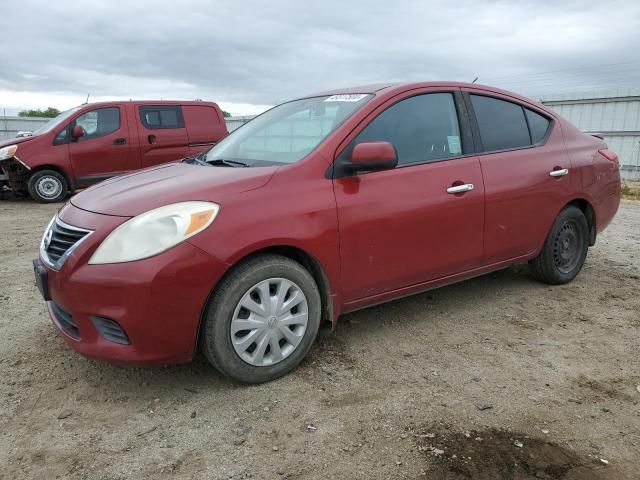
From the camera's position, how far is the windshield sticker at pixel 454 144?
11.8 ft

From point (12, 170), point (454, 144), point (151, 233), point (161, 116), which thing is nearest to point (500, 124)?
point (454, 144)

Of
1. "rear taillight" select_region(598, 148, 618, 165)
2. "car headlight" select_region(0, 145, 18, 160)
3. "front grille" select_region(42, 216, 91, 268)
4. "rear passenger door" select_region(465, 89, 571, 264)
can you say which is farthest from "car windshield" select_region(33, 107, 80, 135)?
"rear taillight" select_region(598, 148, 618, 165)

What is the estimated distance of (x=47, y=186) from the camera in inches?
369

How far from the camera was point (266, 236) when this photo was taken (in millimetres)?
2721

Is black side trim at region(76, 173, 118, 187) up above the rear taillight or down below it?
below

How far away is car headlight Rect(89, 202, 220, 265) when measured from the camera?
2529 mm

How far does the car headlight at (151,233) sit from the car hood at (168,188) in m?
0.07

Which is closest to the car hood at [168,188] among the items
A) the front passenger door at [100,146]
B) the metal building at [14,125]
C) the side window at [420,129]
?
the side window at [420,129]

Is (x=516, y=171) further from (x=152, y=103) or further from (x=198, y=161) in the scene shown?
(x=152, y=103)

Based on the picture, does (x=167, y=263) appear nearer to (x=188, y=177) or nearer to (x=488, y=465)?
(x=188, y=177)

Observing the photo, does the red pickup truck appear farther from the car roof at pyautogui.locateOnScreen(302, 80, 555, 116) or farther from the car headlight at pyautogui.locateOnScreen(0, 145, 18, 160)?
the car roof at pyautogui.locateOnScreen(302, 80, 555, 116)

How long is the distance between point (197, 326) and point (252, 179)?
83 centimetres

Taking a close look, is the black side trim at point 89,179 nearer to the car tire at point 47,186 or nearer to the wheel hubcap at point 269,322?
the car tire at point 47,186

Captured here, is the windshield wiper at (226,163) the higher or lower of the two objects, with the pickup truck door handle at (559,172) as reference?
higher
